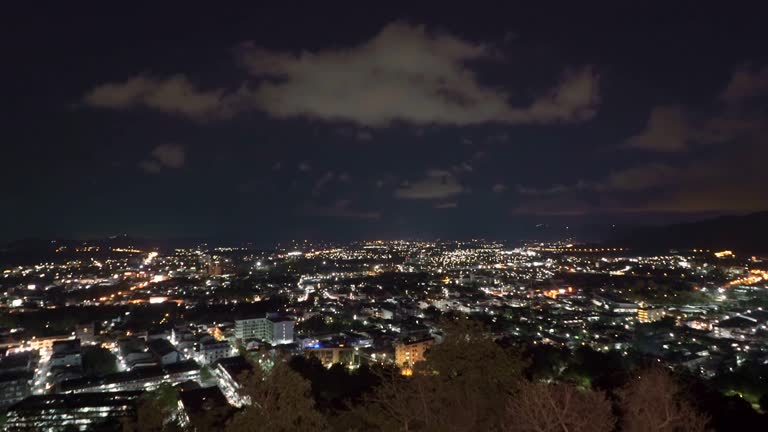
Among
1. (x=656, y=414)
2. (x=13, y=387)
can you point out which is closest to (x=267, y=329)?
(x=13, y=387)

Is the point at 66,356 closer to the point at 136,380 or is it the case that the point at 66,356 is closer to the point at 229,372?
the point at 136,380

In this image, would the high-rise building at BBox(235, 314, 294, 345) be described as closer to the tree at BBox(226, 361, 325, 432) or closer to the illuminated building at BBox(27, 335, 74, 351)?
the illuminated building at BBox(27, 335, 74, 351)

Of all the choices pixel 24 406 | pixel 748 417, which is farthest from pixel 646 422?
pixel 24 406

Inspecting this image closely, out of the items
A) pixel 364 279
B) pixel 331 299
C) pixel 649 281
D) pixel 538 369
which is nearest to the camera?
pixel 538 369

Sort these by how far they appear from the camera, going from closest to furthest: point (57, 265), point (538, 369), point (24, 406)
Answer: point (24, 406) → point (538, 369) → point (57, 265)

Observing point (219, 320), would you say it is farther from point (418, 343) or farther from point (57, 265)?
point (57, 265)

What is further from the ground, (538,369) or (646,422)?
(646,422)

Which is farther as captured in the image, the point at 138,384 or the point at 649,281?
the point at 649,281

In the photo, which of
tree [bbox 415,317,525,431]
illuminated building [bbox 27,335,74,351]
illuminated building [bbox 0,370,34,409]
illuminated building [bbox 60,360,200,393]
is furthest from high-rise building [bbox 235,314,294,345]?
tree [bbox 415,317,525,431]
